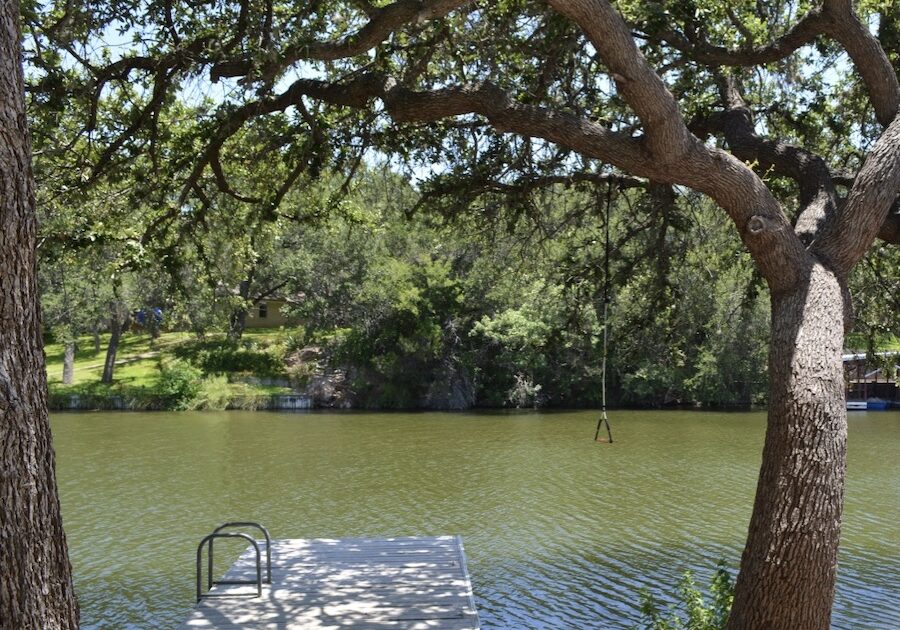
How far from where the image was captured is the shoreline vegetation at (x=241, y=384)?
105ft

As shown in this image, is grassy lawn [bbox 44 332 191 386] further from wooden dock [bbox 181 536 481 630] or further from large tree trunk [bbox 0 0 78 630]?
large tree trunk [bbox 0 0 78 630]

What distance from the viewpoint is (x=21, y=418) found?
8.77 feet

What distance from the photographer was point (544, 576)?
34.9 ft

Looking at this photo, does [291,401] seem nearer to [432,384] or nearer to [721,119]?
[432,384]

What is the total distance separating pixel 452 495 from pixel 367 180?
278 inches

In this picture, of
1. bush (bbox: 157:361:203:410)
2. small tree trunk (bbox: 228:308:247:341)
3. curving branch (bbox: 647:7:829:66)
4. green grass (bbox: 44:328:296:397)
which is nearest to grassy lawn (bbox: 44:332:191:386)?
green grass (bbox: 44:328:296:397)

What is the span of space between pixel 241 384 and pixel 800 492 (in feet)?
101

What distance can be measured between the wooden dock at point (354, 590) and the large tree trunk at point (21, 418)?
12.6 feet

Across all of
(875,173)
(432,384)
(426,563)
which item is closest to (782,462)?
(875,173)

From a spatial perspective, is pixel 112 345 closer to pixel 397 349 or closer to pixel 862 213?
pixel 397 349

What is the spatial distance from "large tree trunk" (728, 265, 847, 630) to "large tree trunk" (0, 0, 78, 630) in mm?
3236

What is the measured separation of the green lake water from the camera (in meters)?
9.98

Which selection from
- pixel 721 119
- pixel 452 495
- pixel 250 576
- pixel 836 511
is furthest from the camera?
pixel 452 495

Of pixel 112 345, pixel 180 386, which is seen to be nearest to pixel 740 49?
pixel 180 386
